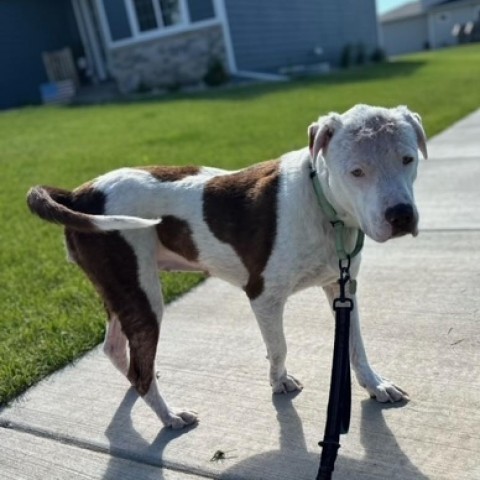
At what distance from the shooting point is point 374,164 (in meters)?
2.39

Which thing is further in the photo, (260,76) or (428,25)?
(428,25)

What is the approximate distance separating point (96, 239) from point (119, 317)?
0.38m

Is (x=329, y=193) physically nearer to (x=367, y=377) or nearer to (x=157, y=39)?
(x=367, y=377)

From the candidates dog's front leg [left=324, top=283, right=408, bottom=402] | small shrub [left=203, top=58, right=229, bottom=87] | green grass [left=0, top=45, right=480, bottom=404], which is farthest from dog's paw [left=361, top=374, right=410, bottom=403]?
small shrub [left=203, top=58, right=229, bottom=87]

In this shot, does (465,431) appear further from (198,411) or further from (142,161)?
(142,161)

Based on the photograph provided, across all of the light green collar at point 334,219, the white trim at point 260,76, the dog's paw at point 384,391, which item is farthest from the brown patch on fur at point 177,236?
the white trim at point 260,76

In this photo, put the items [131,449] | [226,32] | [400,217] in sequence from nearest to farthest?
[400,217], [131,449], [226,32]

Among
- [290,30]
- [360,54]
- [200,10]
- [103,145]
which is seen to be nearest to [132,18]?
[200,10]

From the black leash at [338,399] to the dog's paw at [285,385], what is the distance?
63 centimetres

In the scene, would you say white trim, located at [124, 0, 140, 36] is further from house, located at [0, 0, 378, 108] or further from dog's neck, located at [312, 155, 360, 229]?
dog's neck, located at [312, 155, 360, 229]

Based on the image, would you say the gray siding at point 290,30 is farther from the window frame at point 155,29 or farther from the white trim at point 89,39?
the white trim at point 89,39

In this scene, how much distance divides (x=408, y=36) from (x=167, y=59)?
135ft

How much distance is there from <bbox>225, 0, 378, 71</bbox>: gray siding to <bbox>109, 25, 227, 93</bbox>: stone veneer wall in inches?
33.0

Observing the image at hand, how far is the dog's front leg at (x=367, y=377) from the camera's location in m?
2.95
